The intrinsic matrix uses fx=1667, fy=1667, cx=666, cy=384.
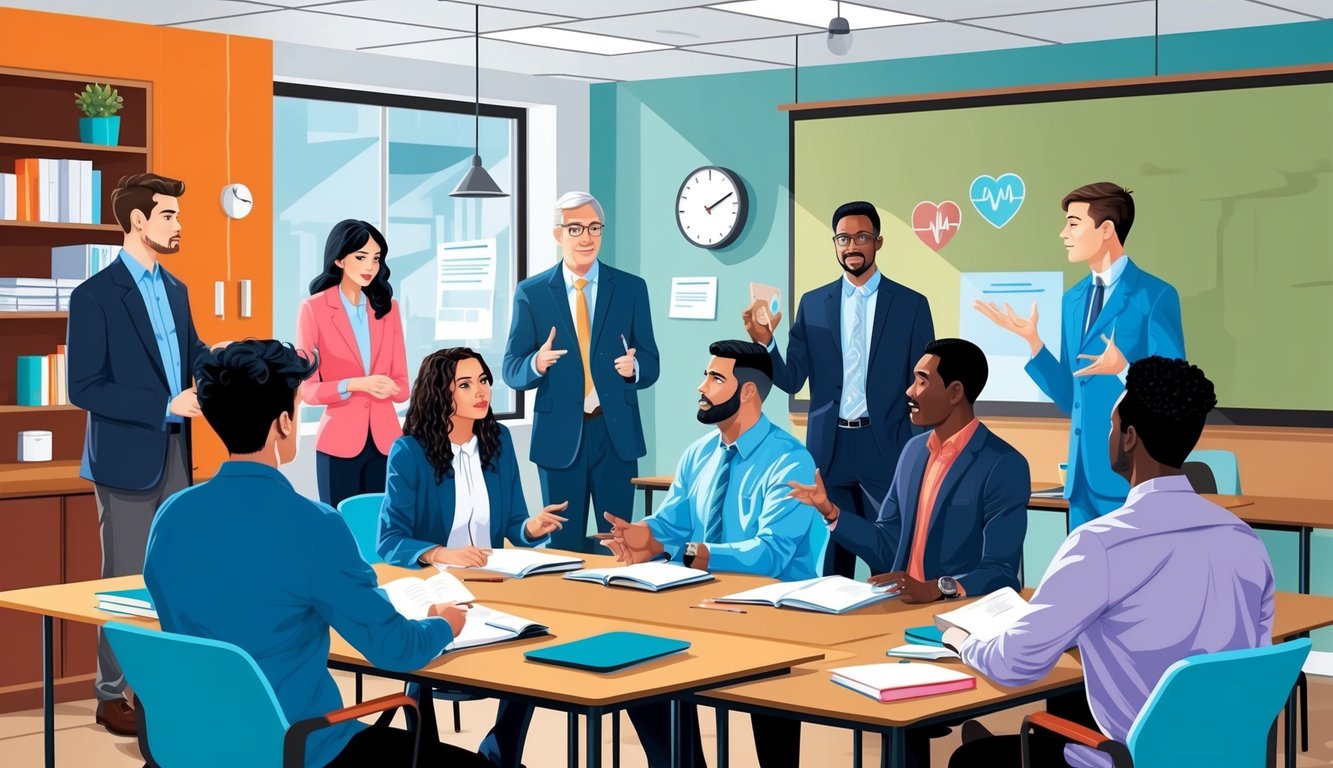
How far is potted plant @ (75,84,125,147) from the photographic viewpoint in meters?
6.30

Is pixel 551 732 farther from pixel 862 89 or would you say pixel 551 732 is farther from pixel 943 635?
pixel 862 89

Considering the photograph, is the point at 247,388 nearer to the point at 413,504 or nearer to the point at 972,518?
the point at 413,504

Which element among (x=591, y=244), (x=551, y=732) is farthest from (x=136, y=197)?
(x=551, y=732)

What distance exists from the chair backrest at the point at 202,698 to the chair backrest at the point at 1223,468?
13.8ft

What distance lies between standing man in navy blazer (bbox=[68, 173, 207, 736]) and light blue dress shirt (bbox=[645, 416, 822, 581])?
5.93 feet

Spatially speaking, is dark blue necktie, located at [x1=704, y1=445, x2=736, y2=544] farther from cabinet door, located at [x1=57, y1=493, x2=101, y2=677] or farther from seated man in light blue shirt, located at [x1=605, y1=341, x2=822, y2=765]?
cabinet door, located at [x1=57, y1=493, x2=101, y2=677]

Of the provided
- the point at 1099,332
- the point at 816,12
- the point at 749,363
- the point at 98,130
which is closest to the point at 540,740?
the point at 749,363

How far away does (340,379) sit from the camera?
226 inches

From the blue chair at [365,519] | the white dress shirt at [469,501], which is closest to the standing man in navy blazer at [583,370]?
the blue chair at [365,519]

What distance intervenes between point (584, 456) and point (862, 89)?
2.98m

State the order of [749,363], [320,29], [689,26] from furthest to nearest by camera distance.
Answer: [320,29] → [689,26] → [749,363]

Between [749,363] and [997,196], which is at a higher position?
[997,196]

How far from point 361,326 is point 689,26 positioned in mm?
2066

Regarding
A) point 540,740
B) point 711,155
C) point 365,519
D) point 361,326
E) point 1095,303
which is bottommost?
point 540,740
